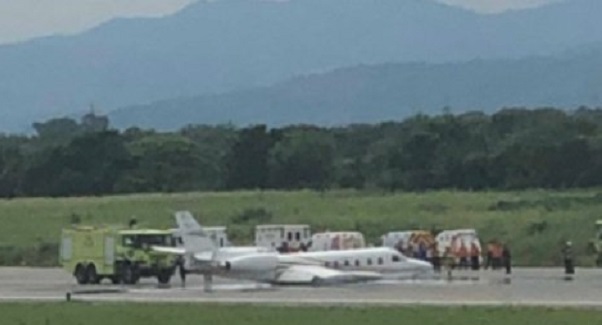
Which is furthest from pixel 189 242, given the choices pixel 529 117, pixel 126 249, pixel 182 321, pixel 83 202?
pixel 529 117

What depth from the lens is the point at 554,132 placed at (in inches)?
→ 5281

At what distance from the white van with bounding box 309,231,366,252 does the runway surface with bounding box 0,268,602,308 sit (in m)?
7.37

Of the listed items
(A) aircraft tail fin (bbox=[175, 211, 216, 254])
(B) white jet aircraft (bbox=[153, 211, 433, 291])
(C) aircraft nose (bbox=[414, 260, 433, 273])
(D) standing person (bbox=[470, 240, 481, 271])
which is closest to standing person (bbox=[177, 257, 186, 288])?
(B) white jet aircraft (bbox=[153, 211, 433, 291])

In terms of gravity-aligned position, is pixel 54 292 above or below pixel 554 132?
below

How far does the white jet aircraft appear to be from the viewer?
60750mm

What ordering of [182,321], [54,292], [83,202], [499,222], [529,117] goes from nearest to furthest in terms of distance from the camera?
[182,321] → [54,292] → [499,222] → [83,202] → [529,117]

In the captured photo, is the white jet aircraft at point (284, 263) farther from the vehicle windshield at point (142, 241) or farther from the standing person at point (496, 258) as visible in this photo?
the standing person at point (496, 258)

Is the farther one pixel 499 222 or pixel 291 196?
pixel 291 196

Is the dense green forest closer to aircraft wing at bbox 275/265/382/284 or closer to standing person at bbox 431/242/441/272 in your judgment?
standing person at bbox 431/242/441/272

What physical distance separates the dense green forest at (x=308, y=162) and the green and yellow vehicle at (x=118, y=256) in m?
61.9

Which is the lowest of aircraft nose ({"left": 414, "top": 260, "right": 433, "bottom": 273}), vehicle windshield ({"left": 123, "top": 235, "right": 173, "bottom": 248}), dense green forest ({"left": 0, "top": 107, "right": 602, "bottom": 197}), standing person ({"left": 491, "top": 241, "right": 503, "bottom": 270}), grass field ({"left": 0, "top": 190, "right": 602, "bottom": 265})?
aircraft nose ({"left": 414, "top": 260, "right": 433, "bottom": 273})

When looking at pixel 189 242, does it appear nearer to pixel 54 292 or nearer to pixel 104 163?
pixel 54 292

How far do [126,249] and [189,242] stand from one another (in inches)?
92.3

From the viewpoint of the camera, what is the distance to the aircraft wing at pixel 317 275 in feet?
197
